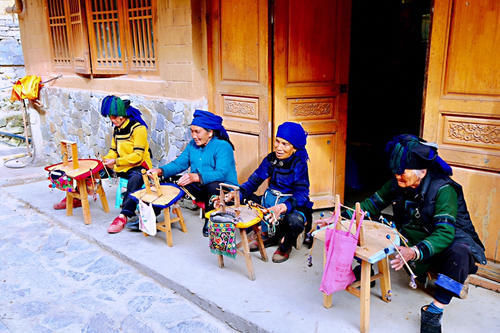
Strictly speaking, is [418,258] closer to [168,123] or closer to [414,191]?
[414,191]

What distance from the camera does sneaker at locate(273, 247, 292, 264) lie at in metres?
4.05

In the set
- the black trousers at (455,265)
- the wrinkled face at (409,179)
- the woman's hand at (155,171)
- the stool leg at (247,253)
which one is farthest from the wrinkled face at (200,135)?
the black trousers at (455,265)

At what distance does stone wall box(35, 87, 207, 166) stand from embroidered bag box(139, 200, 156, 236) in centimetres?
164

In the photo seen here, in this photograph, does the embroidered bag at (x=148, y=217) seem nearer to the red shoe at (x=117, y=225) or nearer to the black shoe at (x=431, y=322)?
the red shoe at (x=117, y=225)

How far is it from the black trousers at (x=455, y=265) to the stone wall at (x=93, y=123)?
3731mm

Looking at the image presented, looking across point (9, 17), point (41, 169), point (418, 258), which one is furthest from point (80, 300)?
point (9, 17)

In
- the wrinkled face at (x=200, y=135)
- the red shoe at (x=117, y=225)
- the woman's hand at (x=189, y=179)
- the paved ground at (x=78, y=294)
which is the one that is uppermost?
the wrinkled face at (x=200, y=135)

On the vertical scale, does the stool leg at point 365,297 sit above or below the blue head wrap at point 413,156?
below

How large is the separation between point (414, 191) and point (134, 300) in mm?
2575

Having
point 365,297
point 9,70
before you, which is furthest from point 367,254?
point 9,70

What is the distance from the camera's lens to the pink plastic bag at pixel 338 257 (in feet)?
9.19

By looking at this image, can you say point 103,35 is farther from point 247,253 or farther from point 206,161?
point 247,253

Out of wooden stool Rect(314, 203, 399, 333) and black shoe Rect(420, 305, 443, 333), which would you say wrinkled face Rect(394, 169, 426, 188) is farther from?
black shoe Rect(420, 305, 443, 333)

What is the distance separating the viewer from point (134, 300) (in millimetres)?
3744
